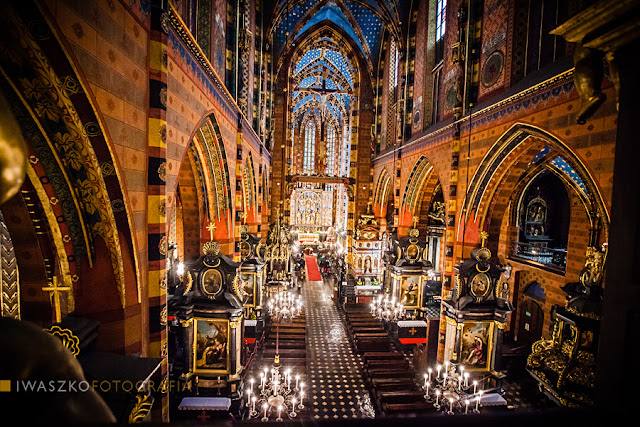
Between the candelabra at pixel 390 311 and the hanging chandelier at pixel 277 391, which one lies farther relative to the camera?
the candelabra at pixel 390 311

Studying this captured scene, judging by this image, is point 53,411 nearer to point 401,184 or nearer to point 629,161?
point 629,161

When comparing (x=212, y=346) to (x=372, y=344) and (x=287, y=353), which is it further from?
(x=372, y=344)

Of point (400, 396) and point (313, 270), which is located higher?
point (400, 396)

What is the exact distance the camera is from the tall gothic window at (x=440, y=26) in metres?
14.1

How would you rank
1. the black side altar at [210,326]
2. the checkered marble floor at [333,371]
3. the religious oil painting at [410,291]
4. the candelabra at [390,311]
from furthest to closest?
1. the religious oil painting at [410,291]
2. the candelabra at [390,311]
3. the checkered marble floor at [333,371]
4. the black side altar at [210,326]

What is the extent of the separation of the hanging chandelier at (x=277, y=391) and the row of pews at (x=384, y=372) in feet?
7.99

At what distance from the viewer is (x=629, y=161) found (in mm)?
1909

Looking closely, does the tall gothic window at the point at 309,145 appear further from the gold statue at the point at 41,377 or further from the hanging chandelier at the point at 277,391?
the gold statue at the point at 41,377

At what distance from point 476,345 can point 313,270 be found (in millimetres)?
19336

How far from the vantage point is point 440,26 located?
14.5 meters

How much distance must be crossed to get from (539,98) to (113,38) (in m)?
8.82

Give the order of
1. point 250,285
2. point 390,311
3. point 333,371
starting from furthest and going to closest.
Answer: point 390,311 < point 250,285 < point 333,371

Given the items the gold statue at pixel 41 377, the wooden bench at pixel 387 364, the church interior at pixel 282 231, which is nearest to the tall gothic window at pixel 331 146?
the church interior at pixel 282 231

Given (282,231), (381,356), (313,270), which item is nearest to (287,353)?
(381,356)
